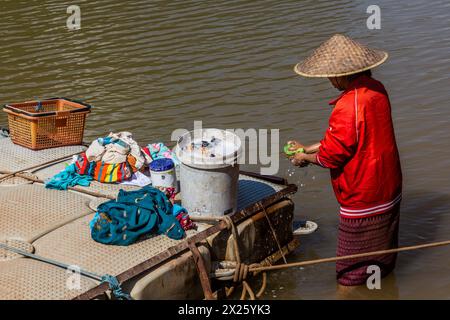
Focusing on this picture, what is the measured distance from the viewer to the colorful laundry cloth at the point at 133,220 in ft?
17.3

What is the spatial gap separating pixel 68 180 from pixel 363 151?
8.88ft

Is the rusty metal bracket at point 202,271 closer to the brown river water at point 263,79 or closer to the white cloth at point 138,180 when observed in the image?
the brown river water at point 263,79

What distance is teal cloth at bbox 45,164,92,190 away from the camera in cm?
624

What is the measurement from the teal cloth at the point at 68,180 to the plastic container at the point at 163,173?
0.68 metres

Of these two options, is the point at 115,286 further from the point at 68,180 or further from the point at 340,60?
the point at 340,60

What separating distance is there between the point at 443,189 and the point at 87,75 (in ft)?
20.7

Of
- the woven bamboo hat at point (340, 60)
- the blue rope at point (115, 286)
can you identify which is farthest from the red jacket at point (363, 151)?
the blue rope at point (115, 286)

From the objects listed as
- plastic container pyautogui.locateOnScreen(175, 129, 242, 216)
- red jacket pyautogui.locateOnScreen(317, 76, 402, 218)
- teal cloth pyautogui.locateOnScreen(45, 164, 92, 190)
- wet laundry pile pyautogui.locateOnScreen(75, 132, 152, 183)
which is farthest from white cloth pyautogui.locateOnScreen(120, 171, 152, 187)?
red jacket pyautogui.locateOnScreen(317, 76, 402, 218)

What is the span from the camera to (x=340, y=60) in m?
5.07

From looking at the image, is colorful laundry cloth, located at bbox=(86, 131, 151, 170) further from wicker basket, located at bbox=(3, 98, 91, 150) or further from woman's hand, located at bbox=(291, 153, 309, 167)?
woman's hand, located at bbox=(291, 153, 309, 167)

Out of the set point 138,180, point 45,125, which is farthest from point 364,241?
point 45,125

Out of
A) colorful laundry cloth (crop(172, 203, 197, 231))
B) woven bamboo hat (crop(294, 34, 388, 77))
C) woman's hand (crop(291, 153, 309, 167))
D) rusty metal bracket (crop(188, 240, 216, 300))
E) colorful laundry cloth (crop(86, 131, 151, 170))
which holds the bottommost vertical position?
rusty metal bracket (crop(188, 240, 216, 300))

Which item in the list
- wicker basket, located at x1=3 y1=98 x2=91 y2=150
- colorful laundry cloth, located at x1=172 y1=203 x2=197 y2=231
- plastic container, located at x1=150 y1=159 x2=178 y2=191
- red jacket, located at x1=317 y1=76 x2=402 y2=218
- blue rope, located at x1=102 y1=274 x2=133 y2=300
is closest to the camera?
blue rope, located at x1=102 y1=274 x2=133 y2=300

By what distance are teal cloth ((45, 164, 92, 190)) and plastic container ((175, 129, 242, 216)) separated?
1.10 m
